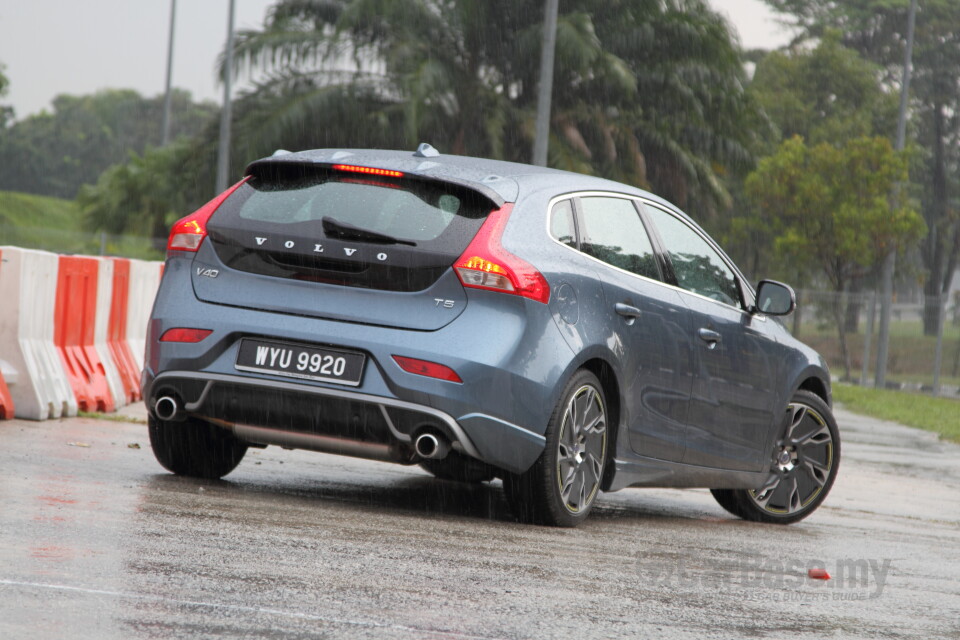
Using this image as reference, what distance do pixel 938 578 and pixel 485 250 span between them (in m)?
2.24

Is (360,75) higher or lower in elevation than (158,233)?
higher

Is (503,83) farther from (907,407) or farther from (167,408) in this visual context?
(167,408)

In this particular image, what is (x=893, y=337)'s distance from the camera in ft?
108

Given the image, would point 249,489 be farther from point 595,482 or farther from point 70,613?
point 70,613

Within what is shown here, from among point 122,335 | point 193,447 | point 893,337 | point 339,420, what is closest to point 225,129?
point 893,337

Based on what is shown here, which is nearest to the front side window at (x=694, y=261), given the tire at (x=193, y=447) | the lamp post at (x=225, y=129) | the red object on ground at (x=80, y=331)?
the tire at (x=193, y=447)

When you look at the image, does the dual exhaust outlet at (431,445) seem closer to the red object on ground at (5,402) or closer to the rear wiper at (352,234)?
the rear wiper at (352,234)

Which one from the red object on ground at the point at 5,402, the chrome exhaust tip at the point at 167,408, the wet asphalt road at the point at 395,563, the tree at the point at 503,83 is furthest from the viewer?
the tree at the point at 503,83

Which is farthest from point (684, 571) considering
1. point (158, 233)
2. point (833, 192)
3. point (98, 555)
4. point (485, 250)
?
point (158, 233)

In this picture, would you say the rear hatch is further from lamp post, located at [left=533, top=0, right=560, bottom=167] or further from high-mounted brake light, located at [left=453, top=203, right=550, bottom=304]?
lamp post, located at [left=533, top=0, right=560, bottom=167]

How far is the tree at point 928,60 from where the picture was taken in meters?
58.3

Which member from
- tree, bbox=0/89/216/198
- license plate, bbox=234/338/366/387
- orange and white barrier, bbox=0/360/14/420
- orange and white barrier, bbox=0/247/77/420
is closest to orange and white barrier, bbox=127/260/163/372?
orange and white barrier, bbox=0/247/77/420

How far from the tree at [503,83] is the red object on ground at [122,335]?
67.3ft

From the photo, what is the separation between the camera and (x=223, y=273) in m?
6.12
